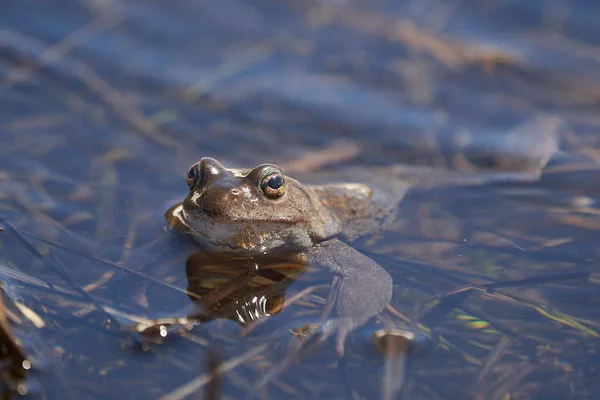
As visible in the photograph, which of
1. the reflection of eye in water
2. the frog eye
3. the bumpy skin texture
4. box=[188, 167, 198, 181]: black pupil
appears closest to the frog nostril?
the bumpy skin texture

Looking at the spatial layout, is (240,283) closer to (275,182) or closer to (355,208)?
(275,182)

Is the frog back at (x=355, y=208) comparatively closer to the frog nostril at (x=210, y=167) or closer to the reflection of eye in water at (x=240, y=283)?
the reflection of eye in water at (x=240, y=283)

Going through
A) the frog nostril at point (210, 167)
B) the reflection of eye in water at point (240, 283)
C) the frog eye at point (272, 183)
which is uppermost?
the frog nostril at point (210, 167)

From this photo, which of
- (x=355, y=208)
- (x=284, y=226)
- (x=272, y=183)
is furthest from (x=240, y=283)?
(x=355, y=208)

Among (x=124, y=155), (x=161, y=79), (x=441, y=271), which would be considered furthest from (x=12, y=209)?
(x=441, y=271)

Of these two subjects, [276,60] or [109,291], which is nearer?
[109,291]

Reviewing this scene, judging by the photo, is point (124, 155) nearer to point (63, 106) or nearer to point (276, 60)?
point (63, 106)

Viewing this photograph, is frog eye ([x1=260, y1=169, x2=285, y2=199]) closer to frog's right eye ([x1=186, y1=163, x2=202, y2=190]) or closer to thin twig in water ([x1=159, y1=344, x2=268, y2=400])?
frog's right eye ([x1=186, y1=163, x2=202, y2=190])

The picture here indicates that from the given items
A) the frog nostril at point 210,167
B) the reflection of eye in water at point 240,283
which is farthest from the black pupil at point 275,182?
the reflection of eye in water at point 240,283
